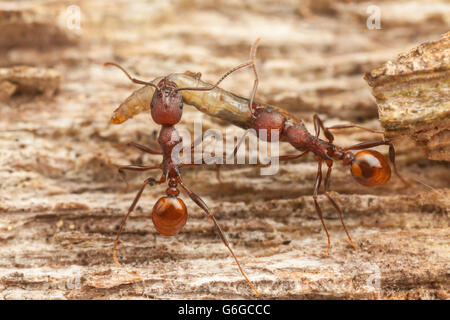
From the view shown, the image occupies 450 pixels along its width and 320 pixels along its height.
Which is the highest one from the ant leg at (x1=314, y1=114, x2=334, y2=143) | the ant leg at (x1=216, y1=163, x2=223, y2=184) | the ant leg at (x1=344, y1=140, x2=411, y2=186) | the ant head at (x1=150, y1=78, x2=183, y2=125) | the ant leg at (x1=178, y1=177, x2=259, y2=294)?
the ant head at (x1=150, y1=78, x2=183, y2=125)

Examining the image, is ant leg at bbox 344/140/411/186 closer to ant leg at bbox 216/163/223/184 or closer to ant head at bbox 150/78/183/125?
ant leg at bbox 216/163/223/184

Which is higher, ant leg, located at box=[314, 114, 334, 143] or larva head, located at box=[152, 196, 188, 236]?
ant leg, located at box=[314, 114, 334, 143]

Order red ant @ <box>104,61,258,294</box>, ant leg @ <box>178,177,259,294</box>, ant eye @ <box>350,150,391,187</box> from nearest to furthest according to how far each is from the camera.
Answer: ant leg @ <box>178,177,259,294</box> → red ant @ <box>104,61,258,294</box> → ant eye @ <box>350,150,391,187</box>

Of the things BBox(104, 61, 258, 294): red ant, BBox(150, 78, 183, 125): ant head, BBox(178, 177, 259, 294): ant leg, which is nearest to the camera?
BBox(178, 177, 259, 294): ant leg

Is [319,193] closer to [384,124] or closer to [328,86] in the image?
[384,124]

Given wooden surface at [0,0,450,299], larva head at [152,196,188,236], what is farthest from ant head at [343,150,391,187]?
larva head at [152,196,188,236]

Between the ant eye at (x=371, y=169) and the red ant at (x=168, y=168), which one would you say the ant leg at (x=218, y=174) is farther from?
the ant eye at (x=371, y=169)

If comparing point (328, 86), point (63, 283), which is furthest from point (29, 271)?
point (328, 86)
